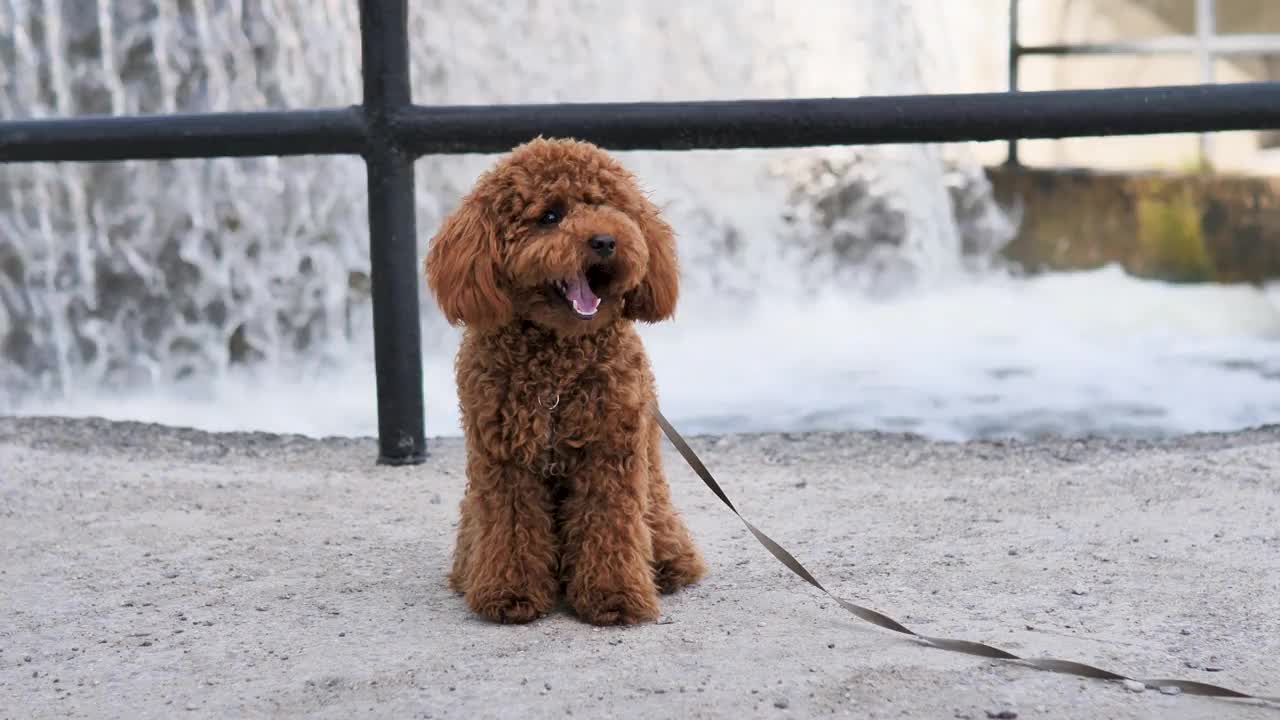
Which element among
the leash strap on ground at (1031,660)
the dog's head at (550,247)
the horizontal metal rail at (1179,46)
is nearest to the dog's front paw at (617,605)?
the leash strap on ground at (1031,660)

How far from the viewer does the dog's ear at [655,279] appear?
2.78 m

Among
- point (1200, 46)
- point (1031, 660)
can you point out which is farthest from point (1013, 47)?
point (1031, 660)

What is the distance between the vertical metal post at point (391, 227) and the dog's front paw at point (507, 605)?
4.29ft

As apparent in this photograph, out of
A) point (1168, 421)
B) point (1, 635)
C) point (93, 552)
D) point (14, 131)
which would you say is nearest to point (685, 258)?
point (1168, 421)

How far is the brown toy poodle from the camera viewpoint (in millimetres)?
2691

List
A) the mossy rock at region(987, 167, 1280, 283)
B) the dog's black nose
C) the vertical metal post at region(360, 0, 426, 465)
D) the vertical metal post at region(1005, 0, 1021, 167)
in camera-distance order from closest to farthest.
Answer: the dog's black nose
the vertical metal post at region(360, 0, 426, 465)
the mossy rock at region(987, 167, 1280, 283)
the vertical metal post at region(1005, 0, 1021, 167)

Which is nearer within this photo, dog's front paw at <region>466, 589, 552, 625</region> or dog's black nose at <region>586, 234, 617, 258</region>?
dog's black nose at <region>586, 234, 617, 258</region>

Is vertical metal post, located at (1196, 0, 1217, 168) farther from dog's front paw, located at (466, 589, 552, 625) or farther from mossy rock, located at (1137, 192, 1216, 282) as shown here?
dog's front paw, located at (466, 589, 552, 625)

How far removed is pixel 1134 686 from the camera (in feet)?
7.97

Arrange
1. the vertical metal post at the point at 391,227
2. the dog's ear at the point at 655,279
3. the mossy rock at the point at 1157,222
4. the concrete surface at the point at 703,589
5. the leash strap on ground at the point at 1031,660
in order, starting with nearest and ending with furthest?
the leash strap on ground at the point at 1031,660 < the concrete surface at the point at 703,589 < the dog's ear at the point at 655,279 < the vertical metal post at the point at 391,227 < the mossy rock at the point at 1157,222

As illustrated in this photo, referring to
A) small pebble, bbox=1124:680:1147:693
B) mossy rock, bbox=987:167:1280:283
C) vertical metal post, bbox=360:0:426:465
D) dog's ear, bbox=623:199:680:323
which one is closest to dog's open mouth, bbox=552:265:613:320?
dog's ear, bbox=623:199:680:323

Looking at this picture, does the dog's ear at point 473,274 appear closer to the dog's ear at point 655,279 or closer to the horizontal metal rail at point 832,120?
the dog's ear at point 655,279

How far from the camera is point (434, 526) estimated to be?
3.63 m

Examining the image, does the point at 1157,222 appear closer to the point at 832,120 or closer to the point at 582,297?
the point at 832,120
